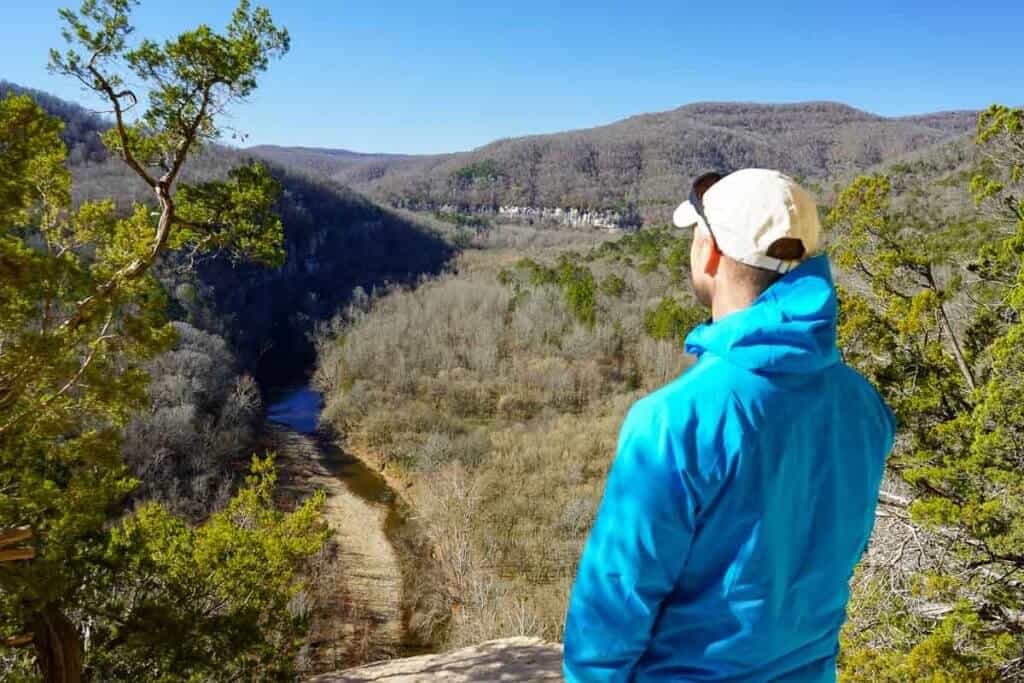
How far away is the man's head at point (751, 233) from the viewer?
124cm

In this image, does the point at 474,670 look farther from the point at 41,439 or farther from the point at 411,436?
the point at 411,436

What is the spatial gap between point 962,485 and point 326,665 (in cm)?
1307

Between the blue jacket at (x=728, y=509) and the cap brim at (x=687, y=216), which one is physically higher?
the cap brim at (x=687, y=216)

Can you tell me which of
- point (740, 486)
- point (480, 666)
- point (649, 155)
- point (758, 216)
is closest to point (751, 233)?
point (758, 216)

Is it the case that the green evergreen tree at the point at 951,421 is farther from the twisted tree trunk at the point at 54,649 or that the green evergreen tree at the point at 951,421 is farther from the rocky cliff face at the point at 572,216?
the rocky cliff face at the point at 572,216

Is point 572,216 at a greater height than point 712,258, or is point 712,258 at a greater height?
point 572,216

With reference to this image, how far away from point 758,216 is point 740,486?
493 mm

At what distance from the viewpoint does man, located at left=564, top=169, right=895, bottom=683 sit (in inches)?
43.7

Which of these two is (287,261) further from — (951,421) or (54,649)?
(951,421)

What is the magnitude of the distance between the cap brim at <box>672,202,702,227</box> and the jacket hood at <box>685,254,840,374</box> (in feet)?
0.76

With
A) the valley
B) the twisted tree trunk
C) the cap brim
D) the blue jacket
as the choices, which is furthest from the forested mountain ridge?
the blue jacket

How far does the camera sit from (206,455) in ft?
78.1

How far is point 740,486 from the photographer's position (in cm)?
112

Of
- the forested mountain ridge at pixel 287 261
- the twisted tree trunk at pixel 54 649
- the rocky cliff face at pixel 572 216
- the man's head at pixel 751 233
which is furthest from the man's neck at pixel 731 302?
the rocky cliff face at pixel 572 216
